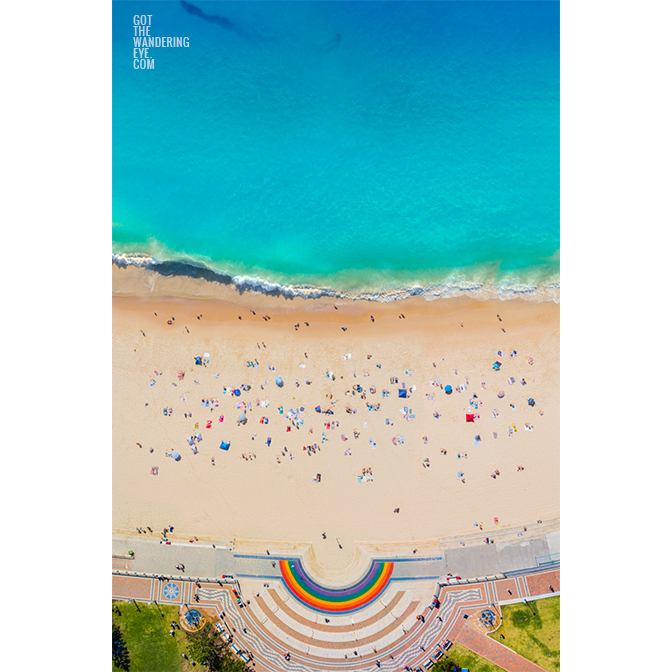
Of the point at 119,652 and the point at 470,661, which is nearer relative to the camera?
the point at 119,652

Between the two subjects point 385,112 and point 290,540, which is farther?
point 385,112

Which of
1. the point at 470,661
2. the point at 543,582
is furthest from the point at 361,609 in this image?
the point at 543,582

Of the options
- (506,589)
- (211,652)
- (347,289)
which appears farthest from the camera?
(347,289)

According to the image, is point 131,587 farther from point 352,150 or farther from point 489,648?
point 352,150

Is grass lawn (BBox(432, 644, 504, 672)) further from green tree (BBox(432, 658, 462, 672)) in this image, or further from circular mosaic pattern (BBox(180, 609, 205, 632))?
circular mosaic pattern (BBox(180, 609, 205, 632))

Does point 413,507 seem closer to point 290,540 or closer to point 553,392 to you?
point 290,540

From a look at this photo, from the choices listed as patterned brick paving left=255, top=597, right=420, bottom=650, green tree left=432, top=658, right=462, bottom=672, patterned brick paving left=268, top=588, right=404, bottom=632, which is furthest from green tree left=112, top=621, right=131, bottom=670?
green tree left=432, top=658, right=462, bottom=672

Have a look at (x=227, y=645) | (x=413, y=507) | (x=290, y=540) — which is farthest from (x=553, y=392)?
(x=227, y=645)

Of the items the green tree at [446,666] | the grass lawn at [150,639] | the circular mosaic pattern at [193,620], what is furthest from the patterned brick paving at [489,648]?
the grass lawn at [150,639]
